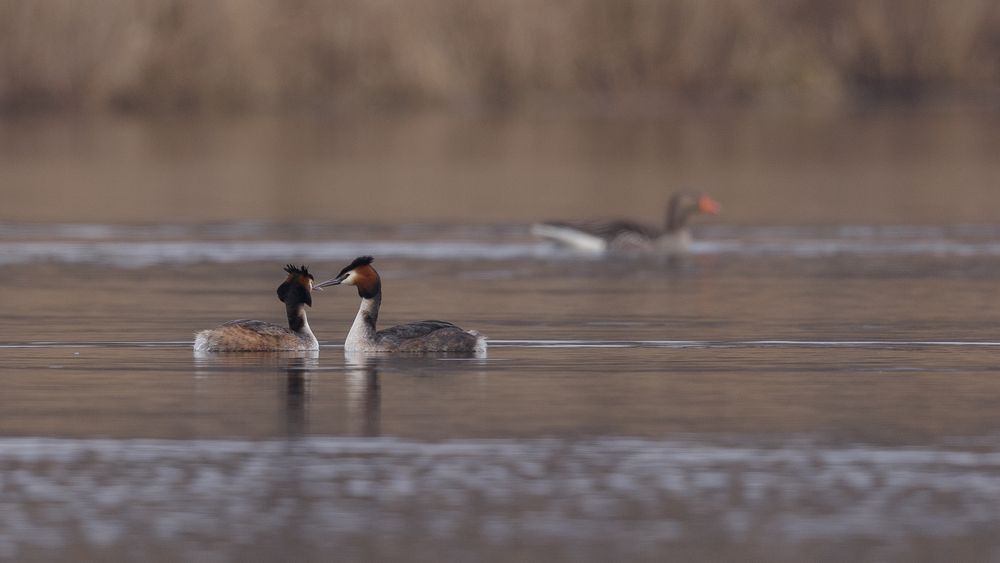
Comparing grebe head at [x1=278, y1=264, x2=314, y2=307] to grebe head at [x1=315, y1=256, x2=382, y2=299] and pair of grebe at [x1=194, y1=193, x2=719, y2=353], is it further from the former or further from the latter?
grebe head at [x1=315, y1=256, x2=382, y2=299]

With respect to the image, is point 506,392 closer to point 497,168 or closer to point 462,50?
point 497,168

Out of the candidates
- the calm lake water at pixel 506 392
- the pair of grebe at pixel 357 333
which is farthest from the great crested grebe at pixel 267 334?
the calm lake water at pixel 506 392

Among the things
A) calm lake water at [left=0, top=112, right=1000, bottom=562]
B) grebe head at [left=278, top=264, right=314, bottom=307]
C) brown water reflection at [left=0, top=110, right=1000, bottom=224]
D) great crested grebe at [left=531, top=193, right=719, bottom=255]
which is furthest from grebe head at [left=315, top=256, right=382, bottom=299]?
brown water reflection at [left=0, top=110, right=1000, bottom=224]

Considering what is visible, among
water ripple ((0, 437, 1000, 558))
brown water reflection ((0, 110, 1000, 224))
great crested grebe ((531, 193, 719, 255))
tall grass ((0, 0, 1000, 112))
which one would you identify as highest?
tall grass ((0, 0, 1000, 112))

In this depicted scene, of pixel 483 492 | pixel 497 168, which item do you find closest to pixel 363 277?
pixel 483 492

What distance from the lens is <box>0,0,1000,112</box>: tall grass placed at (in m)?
38.8

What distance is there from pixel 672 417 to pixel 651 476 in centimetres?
136

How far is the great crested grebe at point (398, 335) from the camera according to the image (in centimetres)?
1248

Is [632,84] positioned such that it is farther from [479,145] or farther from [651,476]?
→ [651,476]

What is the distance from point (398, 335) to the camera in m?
12.6

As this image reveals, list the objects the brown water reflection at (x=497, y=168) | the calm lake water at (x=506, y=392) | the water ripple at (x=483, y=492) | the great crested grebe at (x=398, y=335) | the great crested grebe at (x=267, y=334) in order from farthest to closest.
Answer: the brown water reflection at (x=497, y=168)
the great crested grebe at (x=267, y=334)
the great crested grebe at (x=398, y=335)
the calm lake water at (x=506, y=392)
the water ripple at (x=483, y=492)

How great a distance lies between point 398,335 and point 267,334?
2.17 feet

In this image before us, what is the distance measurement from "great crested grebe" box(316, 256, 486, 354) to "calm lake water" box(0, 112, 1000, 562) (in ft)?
0.40

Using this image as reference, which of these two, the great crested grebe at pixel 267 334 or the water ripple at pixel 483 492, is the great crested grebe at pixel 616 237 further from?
the water ripple at pixel 483 492
